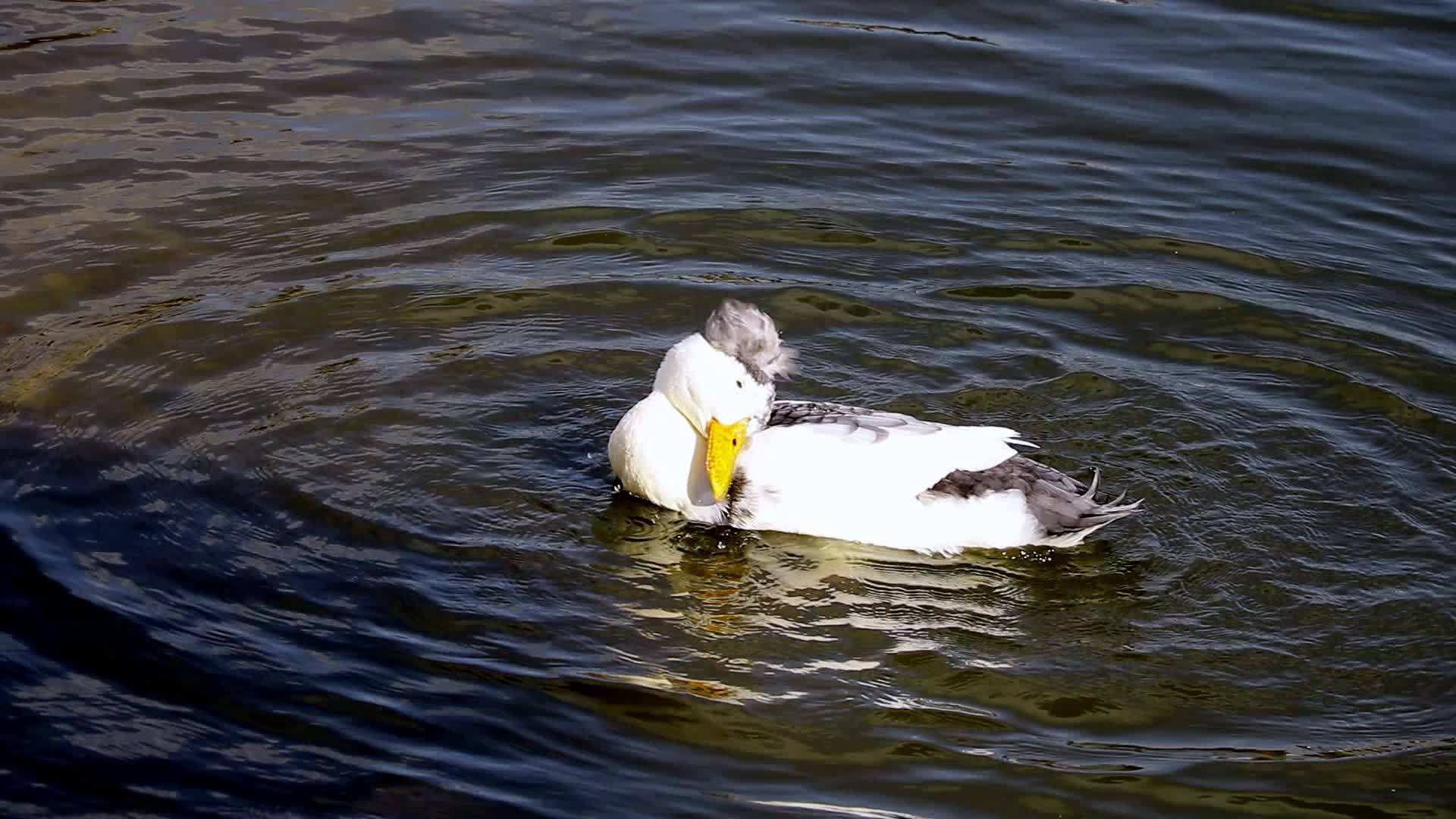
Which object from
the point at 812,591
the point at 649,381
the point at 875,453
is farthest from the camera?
the point at 649,381

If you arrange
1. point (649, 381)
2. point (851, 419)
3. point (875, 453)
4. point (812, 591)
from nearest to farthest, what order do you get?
point (812, 591)
point (875, 453)
point (851, 419)
point (649, 381)

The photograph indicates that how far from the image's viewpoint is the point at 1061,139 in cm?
991

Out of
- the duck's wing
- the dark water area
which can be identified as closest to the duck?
the duck's wing

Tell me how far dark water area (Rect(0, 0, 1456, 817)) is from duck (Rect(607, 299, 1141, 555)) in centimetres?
15

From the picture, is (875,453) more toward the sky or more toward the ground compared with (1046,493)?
more toward the sky

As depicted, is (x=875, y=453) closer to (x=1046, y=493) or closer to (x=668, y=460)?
(x=1046, y=493)

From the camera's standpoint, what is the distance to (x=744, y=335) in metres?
6.35

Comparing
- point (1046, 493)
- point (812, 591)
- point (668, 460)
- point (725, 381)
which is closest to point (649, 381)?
point (668, 460)

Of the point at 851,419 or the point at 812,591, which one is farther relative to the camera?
the point at 851,419

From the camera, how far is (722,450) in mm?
6227

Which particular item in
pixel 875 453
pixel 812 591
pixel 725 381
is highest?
pixel 725 381

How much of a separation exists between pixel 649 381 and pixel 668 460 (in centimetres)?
110

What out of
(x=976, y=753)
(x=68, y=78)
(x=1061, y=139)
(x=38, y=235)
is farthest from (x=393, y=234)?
(x=976, y=753)

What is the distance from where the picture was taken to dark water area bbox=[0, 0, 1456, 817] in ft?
16.3
